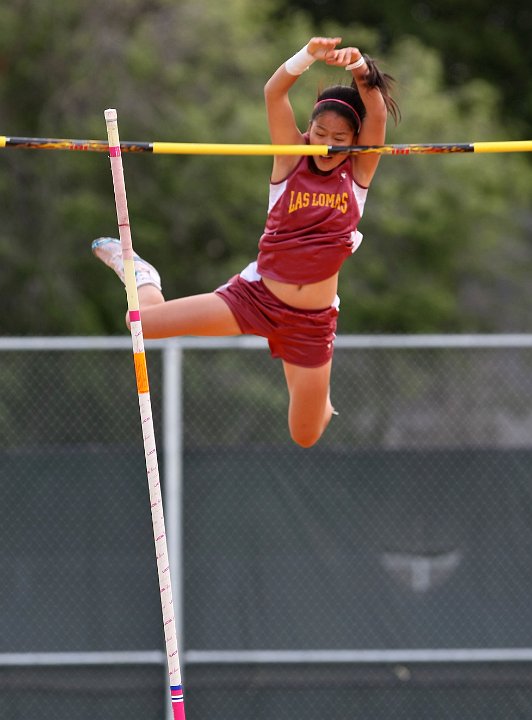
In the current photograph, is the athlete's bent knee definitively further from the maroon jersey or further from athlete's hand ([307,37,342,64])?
athlete's hand ([307,37,342,64])

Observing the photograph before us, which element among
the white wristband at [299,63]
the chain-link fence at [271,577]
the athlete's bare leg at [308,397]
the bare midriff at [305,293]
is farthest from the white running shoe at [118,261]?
the chain-link fence at [271,577]

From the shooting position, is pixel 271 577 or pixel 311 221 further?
pixel 271 577

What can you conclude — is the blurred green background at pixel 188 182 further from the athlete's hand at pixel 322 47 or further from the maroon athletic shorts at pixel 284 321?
the athlete's hand at pixel 322 47

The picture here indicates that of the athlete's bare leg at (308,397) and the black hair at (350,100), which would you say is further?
the athlete's bare leg at (308,397)

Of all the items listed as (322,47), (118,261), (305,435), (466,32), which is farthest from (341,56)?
(466,32)

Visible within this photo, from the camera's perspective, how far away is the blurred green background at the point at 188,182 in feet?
40.7

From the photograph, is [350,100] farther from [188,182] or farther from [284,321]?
[188,182]

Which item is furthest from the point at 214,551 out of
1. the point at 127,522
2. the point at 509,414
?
the point at 509,414

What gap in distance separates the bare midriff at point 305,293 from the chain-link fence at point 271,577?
159cm

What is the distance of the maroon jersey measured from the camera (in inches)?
178

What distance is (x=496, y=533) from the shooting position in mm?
6414

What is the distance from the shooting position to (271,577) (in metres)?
6.37

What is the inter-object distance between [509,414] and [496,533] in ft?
4.49

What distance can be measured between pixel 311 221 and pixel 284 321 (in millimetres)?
381
